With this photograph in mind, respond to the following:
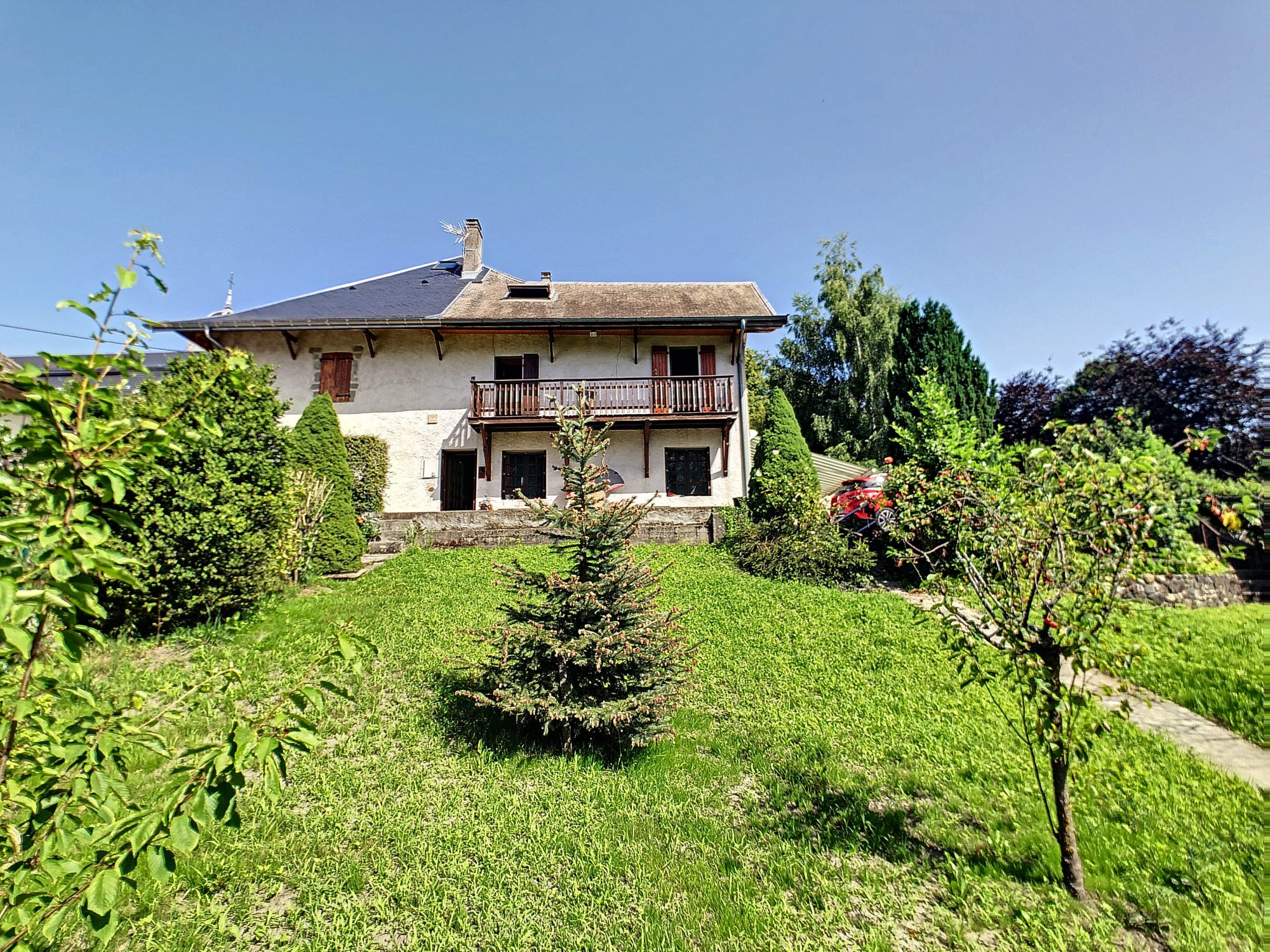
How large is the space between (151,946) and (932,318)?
57.2 feet

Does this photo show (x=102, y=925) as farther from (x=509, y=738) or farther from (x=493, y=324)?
(x=493, y=324)

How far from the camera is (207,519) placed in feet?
18.6

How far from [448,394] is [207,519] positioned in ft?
33.7

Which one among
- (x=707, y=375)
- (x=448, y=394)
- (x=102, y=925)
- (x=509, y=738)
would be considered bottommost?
(x=509, y=738)

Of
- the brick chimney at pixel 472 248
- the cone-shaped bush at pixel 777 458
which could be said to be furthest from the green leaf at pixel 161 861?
the brick chimney at pixel 472 248

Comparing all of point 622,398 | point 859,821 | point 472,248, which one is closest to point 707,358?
point 622,398

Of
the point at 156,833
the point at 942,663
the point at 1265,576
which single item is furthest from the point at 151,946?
the point at 942,663

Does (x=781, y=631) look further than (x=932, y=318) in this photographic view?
No

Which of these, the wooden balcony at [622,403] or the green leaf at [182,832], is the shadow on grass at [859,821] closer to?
the green leaf at [182,832]

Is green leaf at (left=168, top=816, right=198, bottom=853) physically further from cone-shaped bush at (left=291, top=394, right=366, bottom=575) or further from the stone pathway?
cone-shaped bush at (left=291, top=394, right=366, bottom=575)

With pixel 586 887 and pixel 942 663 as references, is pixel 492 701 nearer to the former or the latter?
pixel 586 887

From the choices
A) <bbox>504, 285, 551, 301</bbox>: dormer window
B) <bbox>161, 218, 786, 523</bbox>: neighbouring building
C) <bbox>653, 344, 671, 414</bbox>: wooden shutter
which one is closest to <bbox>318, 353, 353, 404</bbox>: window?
<bbox>161, 218, 786, 523</bbox>: neighbouring building

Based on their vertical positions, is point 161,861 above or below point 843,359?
below

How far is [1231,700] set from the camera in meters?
4.82
